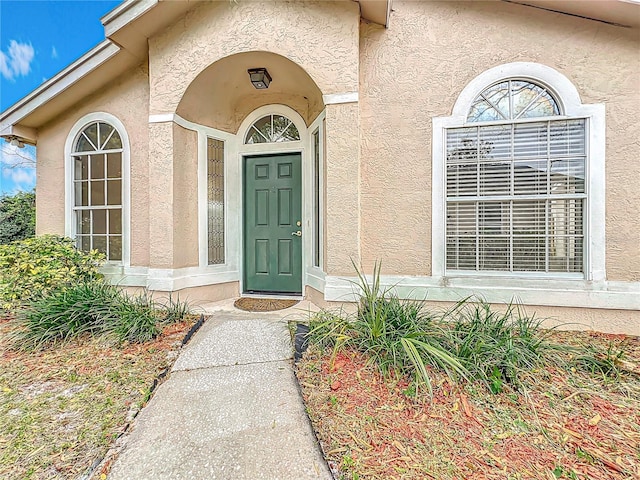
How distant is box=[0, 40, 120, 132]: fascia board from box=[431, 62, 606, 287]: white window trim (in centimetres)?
500

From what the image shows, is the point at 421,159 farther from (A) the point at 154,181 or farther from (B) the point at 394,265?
(A) the point at 154,181

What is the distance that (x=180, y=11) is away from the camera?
4.20 metres

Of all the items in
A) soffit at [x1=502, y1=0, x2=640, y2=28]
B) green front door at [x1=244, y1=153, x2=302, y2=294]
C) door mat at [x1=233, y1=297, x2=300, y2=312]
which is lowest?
door mat at [x1=233, y1=297, x2=300, y2=312]

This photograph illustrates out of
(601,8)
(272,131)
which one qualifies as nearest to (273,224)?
(272,131)

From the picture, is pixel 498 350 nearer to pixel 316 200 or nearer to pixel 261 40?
pixel 316 200

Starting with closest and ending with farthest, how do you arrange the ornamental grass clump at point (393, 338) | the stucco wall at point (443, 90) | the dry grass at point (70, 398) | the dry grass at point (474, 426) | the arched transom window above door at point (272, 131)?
the dry grass at point (474, 426)
the dry grass at point (70, 398)
the ornamental grass clump at point (393, 338)
the stucco wall at point (443, 90)
the arched transom window above door at point (272, 131)

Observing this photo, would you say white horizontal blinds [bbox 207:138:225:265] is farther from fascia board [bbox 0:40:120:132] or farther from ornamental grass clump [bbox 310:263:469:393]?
ornamental grass clump [bbox 310:263:469:393]

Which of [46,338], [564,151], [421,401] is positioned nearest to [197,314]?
[46,338]

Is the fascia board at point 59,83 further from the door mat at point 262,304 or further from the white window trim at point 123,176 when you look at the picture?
the door mat at point 262,304

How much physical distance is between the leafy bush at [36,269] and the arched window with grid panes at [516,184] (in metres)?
5.37

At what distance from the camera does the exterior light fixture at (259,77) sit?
443cm

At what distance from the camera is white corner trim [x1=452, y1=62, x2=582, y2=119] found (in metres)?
3.76

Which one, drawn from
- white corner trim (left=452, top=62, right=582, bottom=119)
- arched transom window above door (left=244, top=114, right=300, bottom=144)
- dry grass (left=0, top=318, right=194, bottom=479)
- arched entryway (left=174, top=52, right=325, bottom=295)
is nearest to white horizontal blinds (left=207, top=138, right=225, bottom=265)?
arched entryway (left=174, top=52, right=325, bottom=295)

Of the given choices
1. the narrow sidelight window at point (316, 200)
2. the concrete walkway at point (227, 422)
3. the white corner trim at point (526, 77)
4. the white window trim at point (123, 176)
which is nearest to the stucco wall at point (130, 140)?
the white window trim at point (123, 176)
